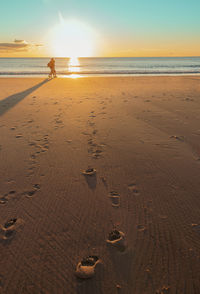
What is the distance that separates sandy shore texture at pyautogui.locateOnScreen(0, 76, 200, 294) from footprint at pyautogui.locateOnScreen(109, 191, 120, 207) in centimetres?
2

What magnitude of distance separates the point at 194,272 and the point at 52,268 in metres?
1.30

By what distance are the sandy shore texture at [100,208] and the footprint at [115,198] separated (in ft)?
0.08

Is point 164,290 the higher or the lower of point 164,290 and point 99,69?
the lower

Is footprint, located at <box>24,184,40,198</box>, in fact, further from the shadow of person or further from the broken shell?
the broken shell

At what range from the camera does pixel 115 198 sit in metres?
2.63

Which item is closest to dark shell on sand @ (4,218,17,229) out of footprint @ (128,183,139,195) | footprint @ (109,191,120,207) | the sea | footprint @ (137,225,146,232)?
footprint @ (109,191,120,207)

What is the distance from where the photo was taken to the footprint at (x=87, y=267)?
1.68m

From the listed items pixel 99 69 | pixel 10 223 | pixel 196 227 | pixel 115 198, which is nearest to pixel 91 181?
pixel 115 198

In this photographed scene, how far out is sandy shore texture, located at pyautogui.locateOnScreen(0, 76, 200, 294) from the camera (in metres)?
1.69

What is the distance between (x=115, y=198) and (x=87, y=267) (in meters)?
1.03

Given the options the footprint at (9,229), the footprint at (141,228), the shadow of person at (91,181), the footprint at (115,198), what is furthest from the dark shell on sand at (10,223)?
the footprint at (141,228)

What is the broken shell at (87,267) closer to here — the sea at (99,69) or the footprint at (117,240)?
the footprint at (117,240)

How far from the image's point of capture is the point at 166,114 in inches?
252

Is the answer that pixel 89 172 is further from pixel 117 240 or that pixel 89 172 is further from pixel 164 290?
pixel 164 290
